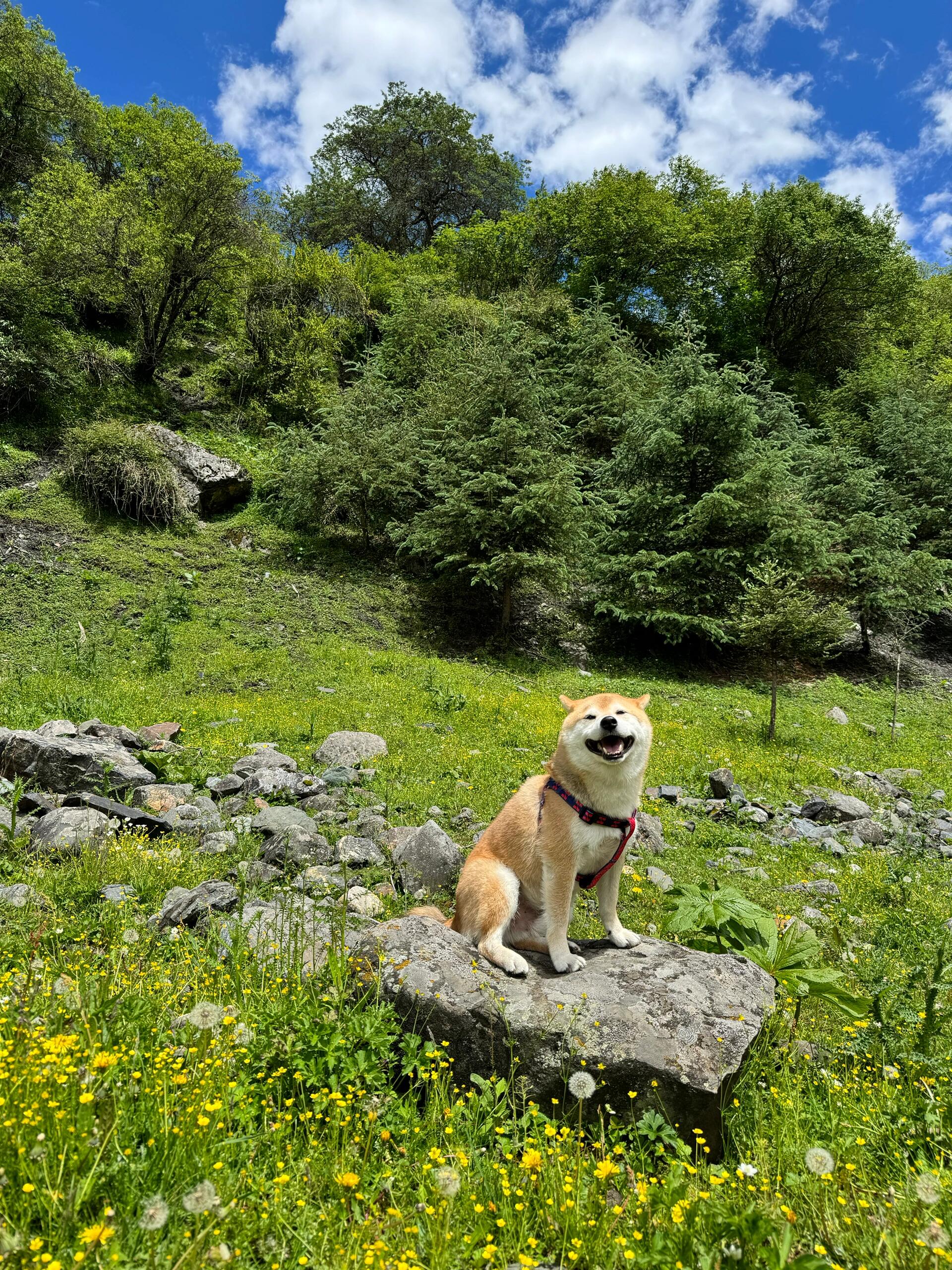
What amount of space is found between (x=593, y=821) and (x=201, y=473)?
18.6 m

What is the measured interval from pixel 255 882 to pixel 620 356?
2401 cm

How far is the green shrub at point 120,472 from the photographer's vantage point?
16.3 m

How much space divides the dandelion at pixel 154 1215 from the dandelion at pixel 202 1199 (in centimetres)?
5

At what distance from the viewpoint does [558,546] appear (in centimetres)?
1675

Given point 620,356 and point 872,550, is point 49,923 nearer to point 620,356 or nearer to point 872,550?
point 872,550

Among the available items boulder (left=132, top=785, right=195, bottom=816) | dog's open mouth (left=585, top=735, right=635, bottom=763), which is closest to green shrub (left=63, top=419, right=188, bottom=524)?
boulder (left=132, top=785, right=195, bottom=816)

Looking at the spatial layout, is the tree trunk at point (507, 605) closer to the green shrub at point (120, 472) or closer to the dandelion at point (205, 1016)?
the green shrub at point (120, 472)

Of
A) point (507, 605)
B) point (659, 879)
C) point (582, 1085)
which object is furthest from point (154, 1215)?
point (507, 605)

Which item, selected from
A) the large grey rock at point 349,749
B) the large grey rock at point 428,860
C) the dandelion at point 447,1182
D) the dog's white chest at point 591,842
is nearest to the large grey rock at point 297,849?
the large grey rock at point 428,860

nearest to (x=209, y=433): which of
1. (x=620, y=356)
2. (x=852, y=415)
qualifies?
(x=620, y=356)

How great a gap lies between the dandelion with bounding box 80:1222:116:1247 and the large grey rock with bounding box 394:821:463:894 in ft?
13.4

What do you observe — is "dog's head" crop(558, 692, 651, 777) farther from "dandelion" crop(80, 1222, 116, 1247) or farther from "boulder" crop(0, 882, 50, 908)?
"boulder" crop(0, 882, 50, 908)

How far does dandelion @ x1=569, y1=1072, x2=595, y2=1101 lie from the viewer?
2283mm

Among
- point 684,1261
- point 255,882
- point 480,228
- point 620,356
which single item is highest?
point 480,228
